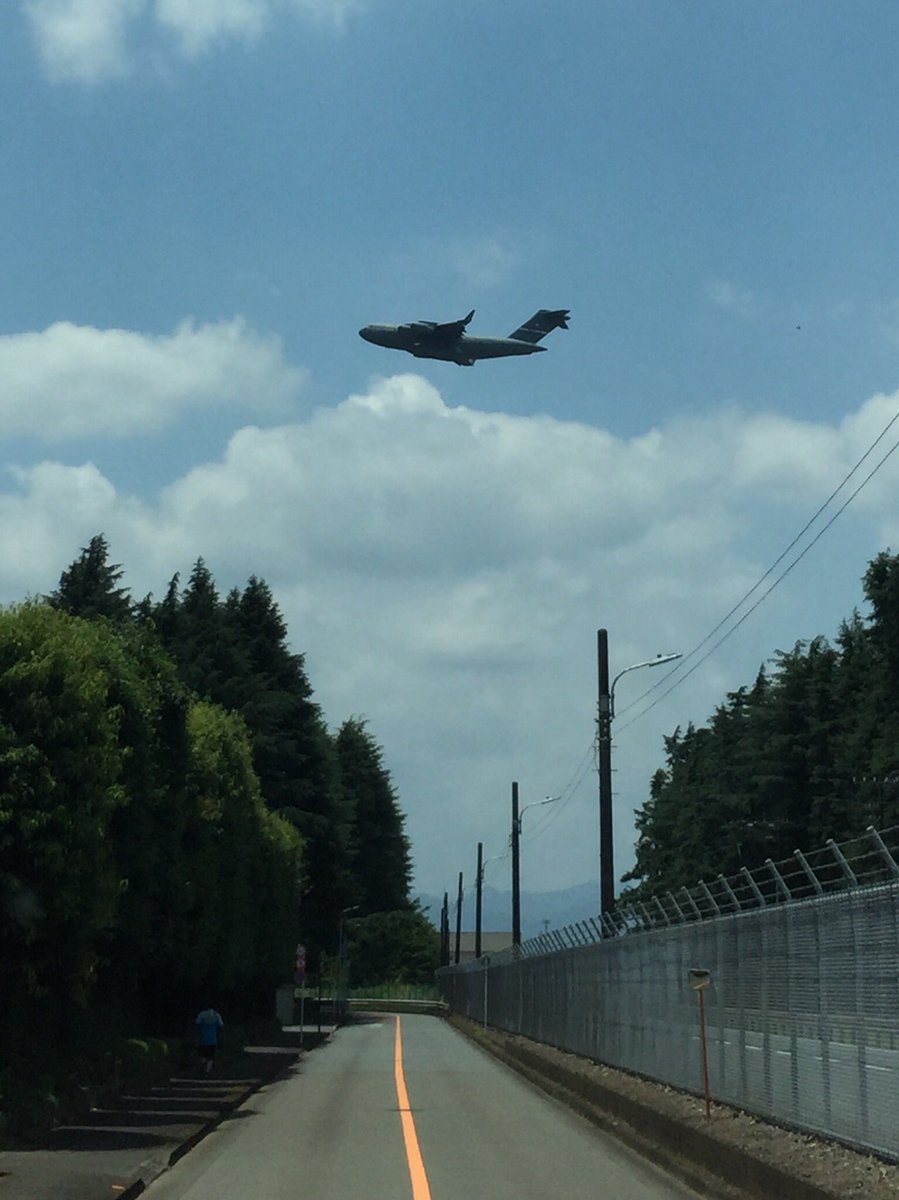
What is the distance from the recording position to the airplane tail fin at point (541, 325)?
41.4m

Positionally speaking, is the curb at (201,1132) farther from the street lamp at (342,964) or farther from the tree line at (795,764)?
the street lamp at (342,964)

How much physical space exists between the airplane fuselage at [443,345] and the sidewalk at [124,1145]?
51.9 ft

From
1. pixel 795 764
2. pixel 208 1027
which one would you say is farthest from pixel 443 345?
pixel 795 764

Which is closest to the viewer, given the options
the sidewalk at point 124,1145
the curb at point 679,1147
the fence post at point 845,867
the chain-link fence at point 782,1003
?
the curb at point 679,1147

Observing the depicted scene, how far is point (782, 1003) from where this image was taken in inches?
668

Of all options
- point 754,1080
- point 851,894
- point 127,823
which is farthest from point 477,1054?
point 851,894

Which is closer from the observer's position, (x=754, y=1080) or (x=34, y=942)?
(x=754, y=1080)

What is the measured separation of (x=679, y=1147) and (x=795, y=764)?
62521mm

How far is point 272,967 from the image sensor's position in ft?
194

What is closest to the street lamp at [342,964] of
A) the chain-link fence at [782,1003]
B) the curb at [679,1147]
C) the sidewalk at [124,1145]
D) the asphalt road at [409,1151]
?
the asphalt road at [409,1151]

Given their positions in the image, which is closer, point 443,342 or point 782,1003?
point 782,1003

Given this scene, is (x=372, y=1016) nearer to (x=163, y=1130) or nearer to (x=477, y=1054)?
(x=477, y=1054)

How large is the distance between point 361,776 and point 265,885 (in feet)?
203

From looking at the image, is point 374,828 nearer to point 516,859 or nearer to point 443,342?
point 516,859
